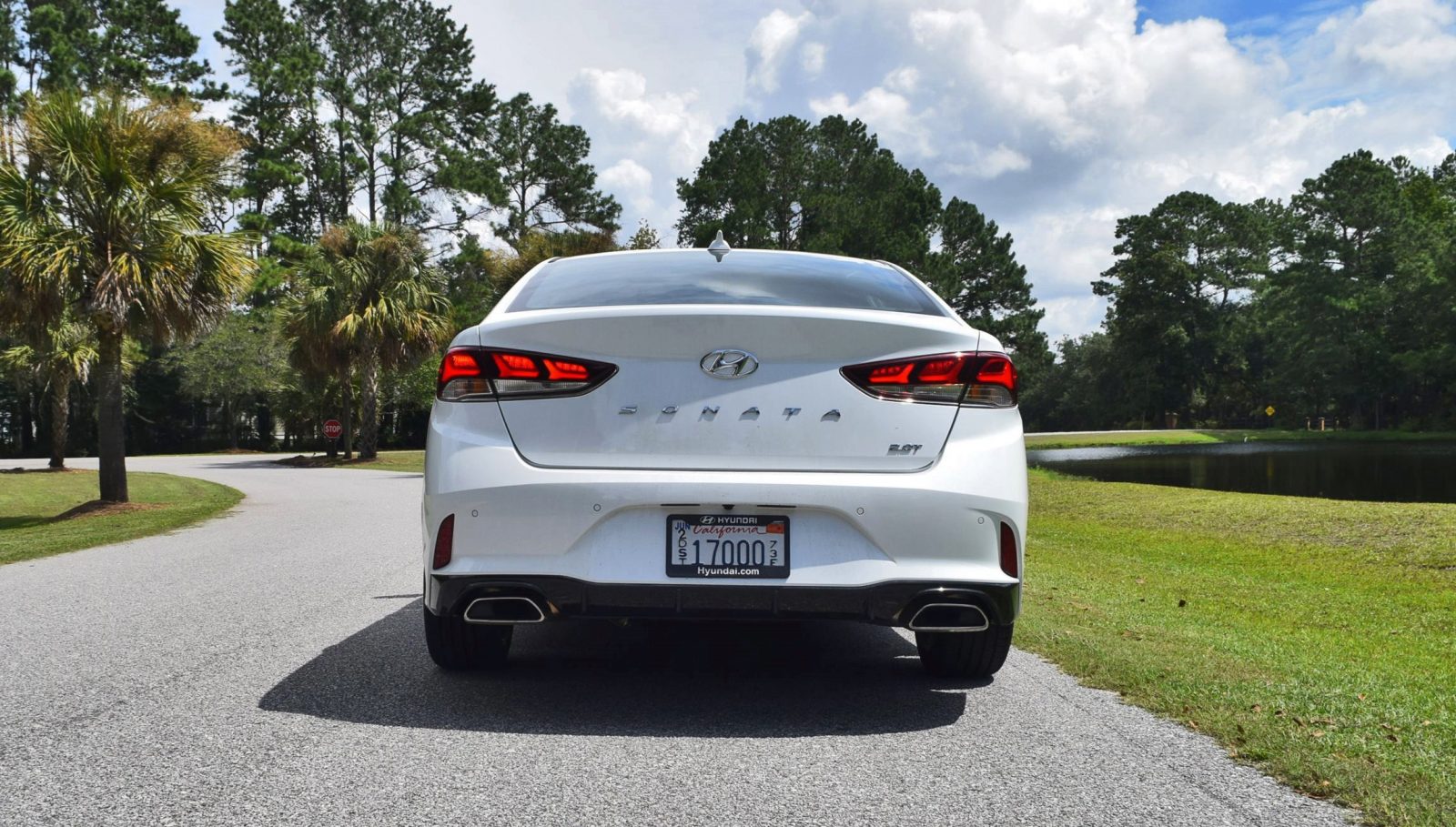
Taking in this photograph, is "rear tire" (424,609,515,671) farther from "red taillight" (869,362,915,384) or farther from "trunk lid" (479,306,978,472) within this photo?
"red taillight" (869,362,915,384)

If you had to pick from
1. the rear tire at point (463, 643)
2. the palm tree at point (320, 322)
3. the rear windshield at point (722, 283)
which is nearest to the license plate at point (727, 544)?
the rear windshield at point (722, 283)

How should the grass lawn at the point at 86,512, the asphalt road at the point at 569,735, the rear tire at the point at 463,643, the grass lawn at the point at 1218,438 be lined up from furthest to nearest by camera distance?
the grass lawn at the point at 1218,438
the grass lawn at the point at 86,512
the rear tire at the point at 463,643
the asphalt road at the point at 569,735

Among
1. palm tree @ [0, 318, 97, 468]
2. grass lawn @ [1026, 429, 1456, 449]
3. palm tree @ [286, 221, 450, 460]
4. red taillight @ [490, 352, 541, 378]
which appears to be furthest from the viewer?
grass lawn @ [1026, 429, 1456, 449]

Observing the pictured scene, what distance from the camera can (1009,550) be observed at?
12.9ft

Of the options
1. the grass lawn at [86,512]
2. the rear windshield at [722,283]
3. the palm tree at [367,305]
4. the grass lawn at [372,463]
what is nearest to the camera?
the rear windshield at [722,283]

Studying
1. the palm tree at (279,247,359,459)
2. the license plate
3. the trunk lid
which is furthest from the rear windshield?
the palm tree at (279,247,359,459)

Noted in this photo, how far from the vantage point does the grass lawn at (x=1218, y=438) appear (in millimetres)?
60281

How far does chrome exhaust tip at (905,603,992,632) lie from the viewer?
12.7 feet

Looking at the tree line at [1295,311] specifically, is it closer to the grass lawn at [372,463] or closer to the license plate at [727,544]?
the grass lawn at [372,463]

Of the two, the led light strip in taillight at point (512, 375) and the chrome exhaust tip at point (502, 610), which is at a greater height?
the led light strip in taillight at point (512, 375)

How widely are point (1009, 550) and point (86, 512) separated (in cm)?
1621

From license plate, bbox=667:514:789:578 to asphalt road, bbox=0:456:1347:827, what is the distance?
56 cm

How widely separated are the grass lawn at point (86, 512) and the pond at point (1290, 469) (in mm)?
22052

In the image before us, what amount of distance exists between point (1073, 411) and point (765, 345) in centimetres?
10025
